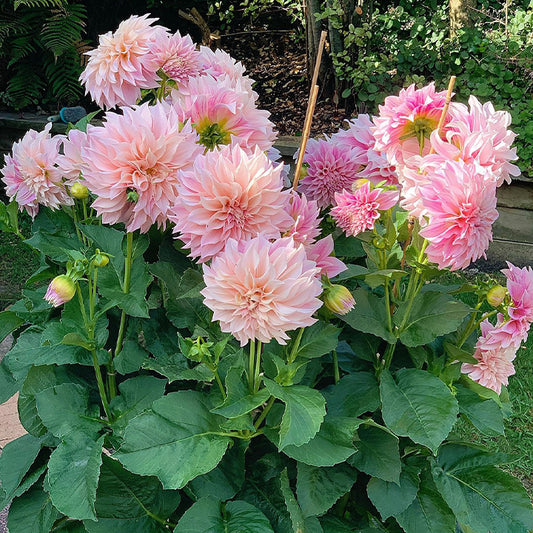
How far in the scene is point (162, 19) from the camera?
5.80m

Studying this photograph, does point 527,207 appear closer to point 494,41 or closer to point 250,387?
point 494,41

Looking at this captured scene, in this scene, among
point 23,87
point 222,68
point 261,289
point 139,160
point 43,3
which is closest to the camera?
point 261,289

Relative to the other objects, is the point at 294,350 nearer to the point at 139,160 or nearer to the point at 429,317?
the point at 429,317

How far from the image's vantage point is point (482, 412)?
121cm

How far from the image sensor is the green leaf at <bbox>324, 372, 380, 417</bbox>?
45.9 inches

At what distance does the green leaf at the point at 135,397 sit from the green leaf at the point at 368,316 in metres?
0.34

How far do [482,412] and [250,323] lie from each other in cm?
49

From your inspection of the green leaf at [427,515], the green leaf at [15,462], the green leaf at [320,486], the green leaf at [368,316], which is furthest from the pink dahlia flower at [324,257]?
the green leaf at [15,462]

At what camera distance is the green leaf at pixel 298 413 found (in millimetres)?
970

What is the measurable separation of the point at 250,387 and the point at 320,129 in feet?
12.1

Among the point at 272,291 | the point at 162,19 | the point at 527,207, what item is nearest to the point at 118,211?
the point at 272,291

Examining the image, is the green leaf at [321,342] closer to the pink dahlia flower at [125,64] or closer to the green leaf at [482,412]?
the green leaf at [482,412]

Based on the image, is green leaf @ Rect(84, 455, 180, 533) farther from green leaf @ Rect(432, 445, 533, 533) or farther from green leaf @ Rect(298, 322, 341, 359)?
green leaf @ Rect(432, 445, 533, 533)

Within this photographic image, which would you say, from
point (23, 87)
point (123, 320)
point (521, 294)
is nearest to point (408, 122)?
point (521, 294)
